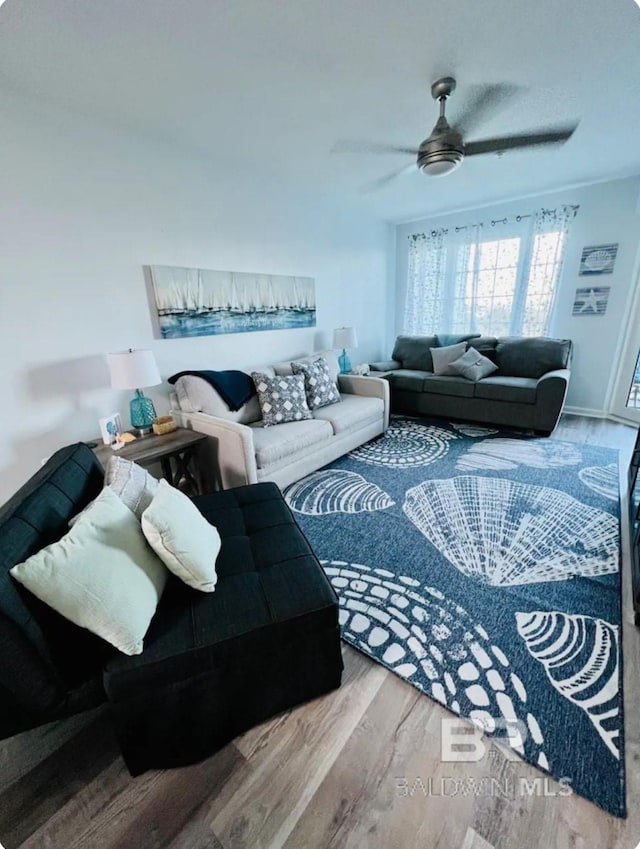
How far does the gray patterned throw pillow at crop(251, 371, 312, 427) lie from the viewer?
2.77 metres

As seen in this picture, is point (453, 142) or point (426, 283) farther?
point (426, 283)

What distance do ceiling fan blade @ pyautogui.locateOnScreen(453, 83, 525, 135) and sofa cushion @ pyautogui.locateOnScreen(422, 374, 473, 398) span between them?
7.35 ft

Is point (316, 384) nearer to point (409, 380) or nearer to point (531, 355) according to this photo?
point (409, 380)

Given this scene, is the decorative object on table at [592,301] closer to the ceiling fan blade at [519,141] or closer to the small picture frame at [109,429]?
the ceiling fan blade at [519,141]

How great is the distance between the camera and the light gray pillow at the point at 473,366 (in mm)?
3804

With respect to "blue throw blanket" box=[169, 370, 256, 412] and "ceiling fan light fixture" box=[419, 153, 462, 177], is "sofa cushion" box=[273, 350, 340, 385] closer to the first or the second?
"blue throw blanket" box=[169, 370, 256, 412]

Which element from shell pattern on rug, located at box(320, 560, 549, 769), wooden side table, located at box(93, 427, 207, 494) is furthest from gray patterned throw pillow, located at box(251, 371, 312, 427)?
shell pattern on rug, located at box(320, 560, 549, 769)

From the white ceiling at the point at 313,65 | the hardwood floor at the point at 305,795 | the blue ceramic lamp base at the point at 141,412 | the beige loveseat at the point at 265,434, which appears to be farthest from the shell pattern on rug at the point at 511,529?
the white ceiling at the point at 313,65

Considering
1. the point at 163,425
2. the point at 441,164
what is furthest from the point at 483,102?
the point at 163,425

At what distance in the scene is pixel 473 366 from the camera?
12.6 ft

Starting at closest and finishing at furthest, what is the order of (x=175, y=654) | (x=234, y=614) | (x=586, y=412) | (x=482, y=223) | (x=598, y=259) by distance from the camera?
(x=175, y=654) < (x=234, y=614) < (x=598, y=259) < (x=586, y=412) < (x=482, y=223)

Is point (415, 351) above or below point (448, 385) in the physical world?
above

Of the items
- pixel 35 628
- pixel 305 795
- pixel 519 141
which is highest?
pixel 519 141

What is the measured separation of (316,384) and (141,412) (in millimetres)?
1446
